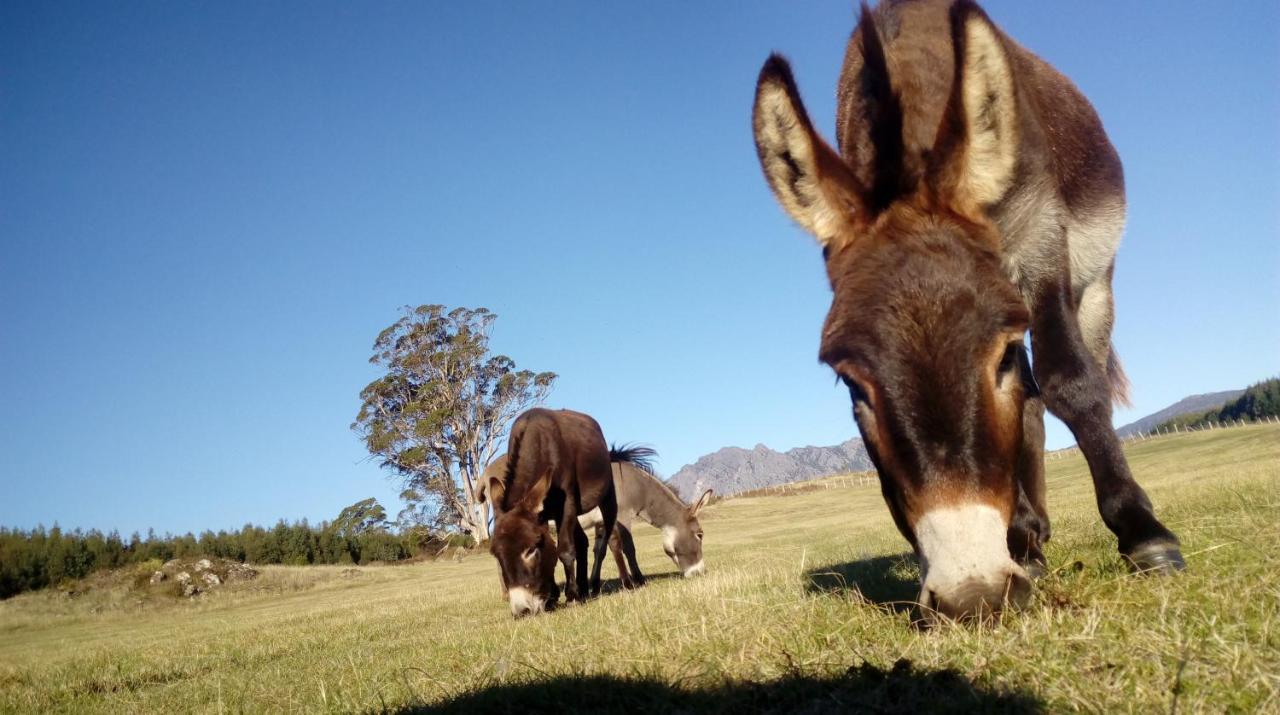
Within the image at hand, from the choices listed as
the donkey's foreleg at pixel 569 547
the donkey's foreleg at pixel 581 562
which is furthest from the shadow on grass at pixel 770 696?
the donkey's foreleg at pixel 581 562

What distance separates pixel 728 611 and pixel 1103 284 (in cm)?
341

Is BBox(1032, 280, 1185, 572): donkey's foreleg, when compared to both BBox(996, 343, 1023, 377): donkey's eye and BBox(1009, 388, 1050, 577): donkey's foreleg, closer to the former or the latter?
BBox(1009, 388, 1050, 577): donkey's foreleg

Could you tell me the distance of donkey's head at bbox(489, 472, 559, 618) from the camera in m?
8.65

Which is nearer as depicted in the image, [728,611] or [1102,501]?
[1102,501]

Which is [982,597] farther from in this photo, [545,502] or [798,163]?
[545,502]

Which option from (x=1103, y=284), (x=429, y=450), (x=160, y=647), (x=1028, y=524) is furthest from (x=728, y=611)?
(x=429, y=450)

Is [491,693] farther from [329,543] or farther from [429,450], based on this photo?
[429,450]

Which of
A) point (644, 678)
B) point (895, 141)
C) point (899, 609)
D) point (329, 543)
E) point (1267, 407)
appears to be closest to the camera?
point (644, 678)

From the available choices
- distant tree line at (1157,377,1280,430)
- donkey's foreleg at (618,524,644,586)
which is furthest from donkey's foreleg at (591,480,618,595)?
distant tree line at (1157,377,1280,430)

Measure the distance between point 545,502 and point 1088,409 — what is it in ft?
26.1

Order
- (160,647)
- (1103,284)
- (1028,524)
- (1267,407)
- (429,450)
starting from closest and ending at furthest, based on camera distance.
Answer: (1028,524) < (1103,284) < (160,647) < (429,450) < (1267,407)

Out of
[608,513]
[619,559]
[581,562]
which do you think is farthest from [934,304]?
[619,559]

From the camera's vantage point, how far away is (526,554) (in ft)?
28.8

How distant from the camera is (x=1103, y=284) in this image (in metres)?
4.90
